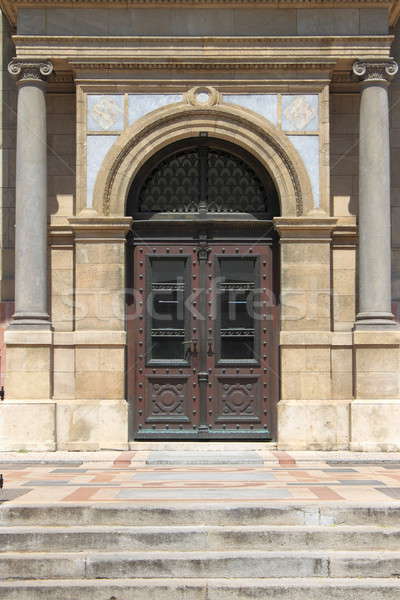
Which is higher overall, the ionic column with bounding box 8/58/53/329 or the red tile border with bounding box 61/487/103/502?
the ionic column with bounding box 8/58/53/329

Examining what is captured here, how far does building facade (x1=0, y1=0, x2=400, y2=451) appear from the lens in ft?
48.8

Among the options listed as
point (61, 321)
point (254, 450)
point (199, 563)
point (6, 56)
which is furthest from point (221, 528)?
point (6, 56)

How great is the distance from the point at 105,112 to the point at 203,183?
1.83 metres

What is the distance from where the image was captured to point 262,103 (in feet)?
50.1

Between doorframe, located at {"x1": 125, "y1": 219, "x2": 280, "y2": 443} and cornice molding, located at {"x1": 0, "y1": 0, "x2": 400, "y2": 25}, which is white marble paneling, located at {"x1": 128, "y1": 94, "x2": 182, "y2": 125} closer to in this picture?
cornice molding, located at {"x1": 0, "y1": 0, "x2": 400, "y2": 25}

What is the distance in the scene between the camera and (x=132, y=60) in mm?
15102

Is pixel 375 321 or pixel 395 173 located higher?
pixel 395 173

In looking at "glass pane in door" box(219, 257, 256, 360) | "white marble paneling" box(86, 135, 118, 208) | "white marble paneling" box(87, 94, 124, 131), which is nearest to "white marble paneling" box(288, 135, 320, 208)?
"glass pane in door" box(219, 257, 256, 360)

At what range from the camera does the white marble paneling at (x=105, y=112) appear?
49.8 ft

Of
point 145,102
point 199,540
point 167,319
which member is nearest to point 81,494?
point 199,540

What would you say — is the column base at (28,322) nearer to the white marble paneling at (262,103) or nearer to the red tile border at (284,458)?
the red tile border at (284,458)

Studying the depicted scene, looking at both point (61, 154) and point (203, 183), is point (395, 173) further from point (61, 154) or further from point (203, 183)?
point (61, 154)

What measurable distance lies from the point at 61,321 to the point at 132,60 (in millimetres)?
4052

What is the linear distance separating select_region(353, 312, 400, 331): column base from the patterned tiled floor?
75.0 inches
